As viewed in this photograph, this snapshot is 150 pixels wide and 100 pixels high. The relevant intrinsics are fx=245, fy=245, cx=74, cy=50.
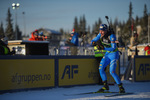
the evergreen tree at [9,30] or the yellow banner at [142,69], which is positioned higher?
the evergreen tree at [9,30]

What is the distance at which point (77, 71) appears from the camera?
9758 millimetres

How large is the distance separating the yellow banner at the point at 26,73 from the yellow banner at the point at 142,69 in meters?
4.38

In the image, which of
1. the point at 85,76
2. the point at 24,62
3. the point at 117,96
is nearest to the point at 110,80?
the point at 85,76

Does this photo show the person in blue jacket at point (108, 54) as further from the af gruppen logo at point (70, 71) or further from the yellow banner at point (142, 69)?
the yellow banner at point (142, 69)

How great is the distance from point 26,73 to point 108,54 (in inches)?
114

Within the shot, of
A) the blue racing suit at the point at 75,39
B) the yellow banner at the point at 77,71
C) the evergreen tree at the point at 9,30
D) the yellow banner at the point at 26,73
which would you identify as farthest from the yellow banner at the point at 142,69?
the evergreen tree at the point at 9,30

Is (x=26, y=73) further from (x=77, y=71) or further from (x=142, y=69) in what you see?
(x=142, y=69)

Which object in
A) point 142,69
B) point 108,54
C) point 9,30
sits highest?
point 9,30

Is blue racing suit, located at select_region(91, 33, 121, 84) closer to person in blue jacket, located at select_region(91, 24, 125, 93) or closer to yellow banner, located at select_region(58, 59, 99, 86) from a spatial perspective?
person in blue jacket, located at select_region(91, 24, 125, 93)

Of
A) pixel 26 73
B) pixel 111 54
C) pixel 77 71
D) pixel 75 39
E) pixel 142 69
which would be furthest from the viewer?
pixel 75 39

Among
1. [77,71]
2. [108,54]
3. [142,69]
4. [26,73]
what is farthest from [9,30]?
[108,54]

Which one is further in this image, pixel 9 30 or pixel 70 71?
pixel 9 30

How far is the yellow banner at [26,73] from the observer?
8.01 metres

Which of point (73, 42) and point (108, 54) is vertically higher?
point (73, 42)
